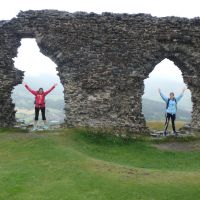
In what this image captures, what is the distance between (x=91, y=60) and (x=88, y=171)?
1371cm

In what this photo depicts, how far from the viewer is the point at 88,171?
19.4m

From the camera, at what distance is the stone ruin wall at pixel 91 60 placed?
105 ft

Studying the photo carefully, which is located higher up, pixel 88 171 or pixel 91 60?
pixel 91 60

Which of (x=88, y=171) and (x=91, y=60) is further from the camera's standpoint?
(x=91, y=60)

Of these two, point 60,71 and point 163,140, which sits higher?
point 60,71

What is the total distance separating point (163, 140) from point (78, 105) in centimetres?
590

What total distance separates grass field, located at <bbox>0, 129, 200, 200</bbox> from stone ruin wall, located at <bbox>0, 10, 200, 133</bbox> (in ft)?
12.8

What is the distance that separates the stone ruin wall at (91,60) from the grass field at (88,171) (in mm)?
3900

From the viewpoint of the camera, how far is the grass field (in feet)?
55.3

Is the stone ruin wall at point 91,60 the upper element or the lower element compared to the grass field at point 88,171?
upper

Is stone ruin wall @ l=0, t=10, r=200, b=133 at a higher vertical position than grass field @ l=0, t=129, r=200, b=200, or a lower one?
higher

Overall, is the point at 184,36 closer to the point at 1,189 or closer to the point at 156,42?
the point at 156,42

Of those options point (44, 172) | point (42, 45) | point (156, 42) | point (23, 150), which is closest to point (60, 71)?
point (42, 45)

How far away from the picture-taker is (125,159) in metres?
24.5
